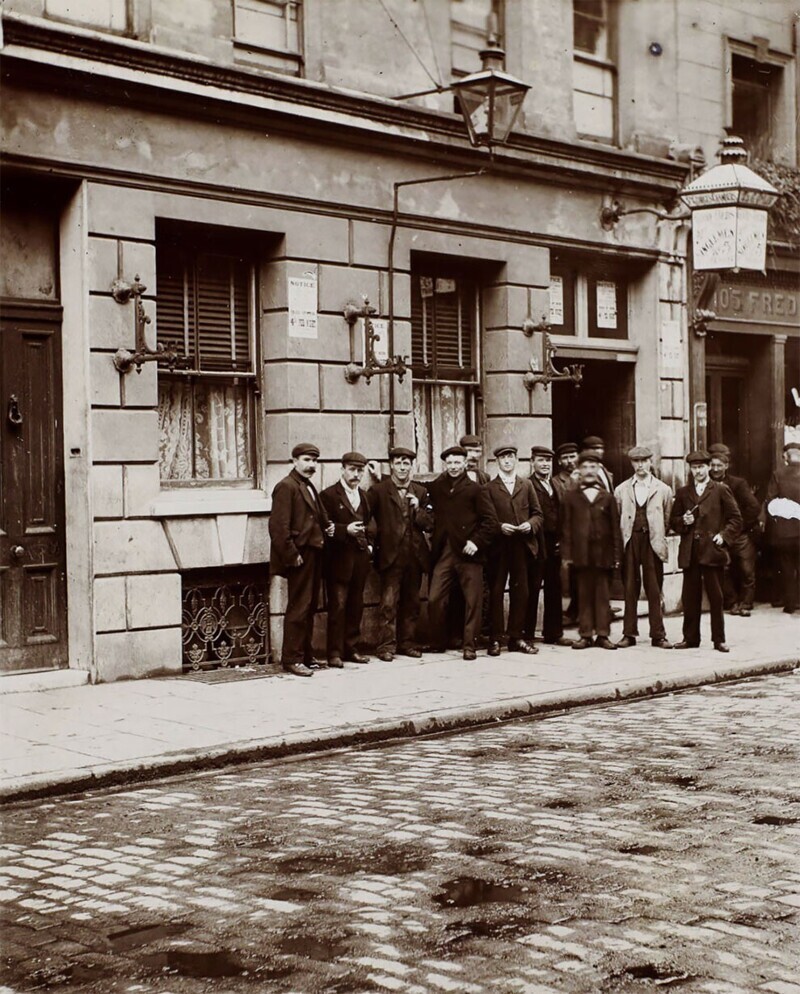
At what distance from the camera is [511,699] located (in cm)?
1116

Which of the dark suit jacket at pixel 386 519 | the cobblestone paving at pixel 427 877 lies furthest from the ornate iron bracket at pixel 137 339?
the cobblestone paving at pixel 427 877

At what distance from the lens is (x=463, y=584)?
1388cm

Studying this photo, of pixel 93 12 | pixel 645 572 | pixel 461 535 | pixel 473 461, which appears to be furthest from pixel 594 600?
pixel 93 12

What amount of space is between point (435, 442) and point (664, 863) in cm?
960

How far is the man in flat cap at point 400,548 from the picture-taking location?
13.6m

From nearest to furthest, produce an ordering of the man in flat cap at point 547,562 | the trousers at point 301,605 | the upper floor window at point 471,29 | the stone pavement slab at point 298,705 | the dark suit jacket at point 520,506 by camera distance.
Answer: the stone pavement slab at point 298,705, the trousers at point 301,605, the dark suit jacket at point 520,506, the man in flat cap at point 547,562, the upper floor window at point 471,29

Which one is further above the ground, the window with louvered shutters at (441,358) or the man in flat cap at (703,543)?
the window with louvered shutters at (441,358)

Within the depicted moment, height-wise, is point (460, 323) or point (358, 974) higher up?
point (460, 323)

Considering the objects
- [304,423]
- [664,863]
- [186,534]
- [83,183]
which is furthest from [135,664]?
[664,863]

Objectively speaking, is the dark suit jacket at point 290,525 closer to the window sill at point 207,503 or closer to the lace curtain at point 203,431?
the window sill at point 207,503

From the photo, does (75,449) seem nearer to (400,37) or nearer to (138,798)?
(138,798)

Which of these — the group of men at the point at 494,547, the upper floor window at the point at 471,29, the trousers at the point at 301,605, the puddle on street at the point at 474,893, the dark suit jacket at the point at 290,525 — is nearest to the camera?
the puddle on street at the point at 474,893

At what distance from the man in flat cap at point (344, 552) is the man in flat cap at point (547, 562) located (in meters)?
2.13

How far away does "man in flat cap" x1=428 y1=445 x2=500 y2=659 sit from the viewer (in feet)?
45.1
